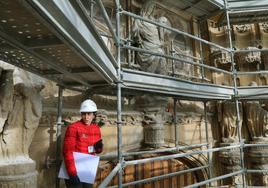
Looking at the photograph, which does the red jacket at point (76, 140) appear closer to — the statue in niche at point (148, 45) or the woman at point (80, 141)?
the woman at point (80, 141)

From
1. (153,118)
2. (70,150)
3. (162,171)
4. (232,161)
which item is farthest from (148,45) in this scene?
(232,161)

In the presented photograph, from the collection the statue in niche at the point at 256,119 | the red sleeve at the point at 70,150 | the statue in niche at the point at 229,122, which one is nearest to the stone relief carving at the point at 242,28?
the statue in niche at the point at 256,119

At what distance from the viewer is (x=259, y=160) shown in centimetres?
490

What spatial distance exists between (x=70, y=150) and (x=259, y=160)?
168 inches

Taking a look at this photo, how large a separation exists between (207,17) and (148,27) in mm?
1940

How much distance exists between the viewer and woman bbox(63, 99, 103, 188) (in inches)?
72.3

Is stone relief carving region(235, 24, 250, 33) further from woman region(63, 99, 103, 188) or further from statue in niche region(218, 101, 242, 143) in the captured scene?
woman region(63, 99, 103, 188)

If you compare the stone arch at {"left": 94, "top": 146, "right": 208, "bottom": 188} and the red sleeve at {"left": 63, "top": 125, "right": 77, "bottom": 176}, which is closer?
the red sleeve at {"left": 63, "top": 125, "right": 77, "bottom": 176}

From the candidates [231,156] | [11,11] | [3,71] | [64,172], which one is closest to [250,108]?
[231,156]

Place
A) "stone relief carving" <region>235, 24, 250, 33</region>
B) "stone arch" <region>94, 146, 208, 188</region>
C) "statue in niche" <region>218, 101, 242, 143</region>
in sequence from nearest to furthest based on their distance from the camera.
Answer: "stone arch" <region>94, 146, 208, 188</region>, "statue in niche" <region>218, 101, 242, 143</region>, "stone relief carving" <region>235, 24, 250, 33</region>

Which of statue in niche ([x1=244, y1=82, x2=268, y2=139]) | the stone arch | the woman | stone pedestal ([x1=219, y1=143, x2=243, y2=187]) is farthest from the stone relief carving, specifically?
the woman

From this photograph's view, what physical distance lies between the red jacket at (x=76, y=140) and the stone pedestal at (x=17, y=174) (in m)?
0.35

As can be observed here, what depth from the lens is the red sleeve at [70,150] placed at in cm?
183

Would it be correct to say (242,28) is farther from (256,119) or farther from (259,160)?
(259,160)
